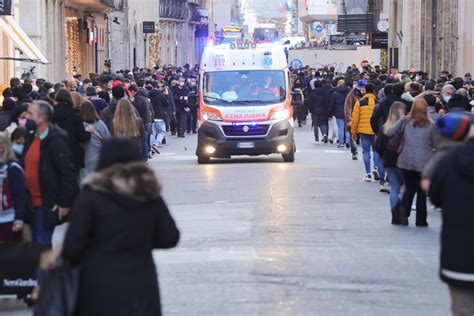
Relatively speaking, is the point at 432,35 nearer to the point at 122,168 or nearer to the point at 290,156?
the point at 290,156

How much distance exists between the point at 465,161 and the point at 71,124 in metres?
6.76

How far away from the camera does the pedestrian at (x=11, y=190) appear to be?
34.2 ft

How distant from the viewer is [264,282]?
11477 millimetres

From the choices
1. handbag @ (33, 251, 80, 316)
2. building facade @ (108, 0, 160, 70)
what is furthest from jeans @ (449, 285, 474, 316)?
building facade @ (108, 0, 160, 70)

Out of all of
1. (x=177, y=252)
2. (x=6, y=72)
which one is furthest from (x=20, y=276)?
(x=6, y=72)

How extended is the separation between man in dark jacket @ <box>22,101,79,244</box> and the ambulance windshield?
14.9 m

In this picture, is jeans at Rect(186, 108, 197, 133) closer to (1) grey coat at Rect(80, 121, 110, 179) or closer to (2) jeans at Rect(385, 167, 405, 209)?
(2) jeans at Rect(385, 167, 405, 209)

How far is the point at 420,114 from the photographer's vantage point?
49.4 ft

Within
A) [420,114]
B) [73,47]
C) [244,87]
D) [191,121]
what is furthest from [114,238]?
[73,47]

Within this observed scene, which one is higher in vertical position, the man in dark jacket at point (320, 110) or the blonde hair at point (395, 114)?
the blonde hair at point (395, 114)

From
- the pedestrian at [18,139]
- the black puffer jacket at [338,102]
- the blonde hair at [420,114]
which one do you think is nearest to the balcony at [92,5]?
the black puffer jacket at [338,102]

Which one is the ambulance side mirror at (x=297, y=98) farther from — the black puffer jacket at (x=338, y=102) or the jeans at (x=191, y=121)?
the jeans at (x=191, y=121)

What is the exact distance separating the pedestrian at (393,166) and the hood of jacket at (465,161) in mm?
Result: 7954

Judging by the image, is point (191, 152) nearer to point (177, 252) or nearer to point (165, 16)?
point (177, 252)
